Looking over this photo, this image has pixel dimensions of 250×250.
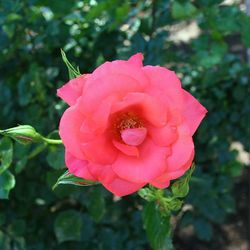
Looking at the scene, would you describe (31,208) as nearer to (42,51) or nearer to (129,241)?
(129,241)

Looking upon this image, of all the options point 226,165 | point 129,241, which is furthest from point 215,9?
point 129,241

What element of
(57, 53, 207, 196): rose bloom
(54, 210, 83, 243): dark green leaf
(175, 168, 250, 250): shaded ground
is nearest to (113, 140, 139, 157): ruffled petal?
(57, 53, 207, 196): rose bloom

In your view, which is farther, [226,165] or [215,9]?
[226,165]

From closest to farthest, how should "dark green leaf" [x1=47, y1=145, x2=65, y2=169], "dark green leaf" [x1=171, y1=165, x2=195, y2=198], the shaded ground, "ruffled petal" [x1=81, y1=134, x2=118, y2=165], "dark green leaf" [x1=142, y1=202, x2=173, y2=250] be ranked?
"ruffled petal" [x1=81, y1=134, x2=118, y2=165], "dark green leaf" [x1=171, y1=165, x2=195, y2=198], "dark green leaf" [x1=142, y1=202, x2=173, y2=250], "dark green leaf" [x1=47, y1=145, x2=65, y2=169], the shaded ground

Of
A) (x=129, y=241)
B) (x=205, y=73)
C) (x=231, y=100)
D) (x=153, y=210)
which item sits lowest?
(x=129, y=241)

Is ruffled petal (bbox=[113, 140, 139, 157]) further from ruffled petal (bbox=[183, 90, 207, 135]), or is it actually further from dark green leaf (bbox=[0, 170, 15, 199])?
dark green leaf (bbox=[0, 170, 15, 199])

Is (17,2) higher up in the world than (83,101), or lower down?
lower down

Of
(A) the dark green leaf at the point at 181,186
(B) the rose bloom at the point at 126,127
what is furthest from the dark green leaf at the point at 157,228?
(B) the rose bloom at the point at 126,127
